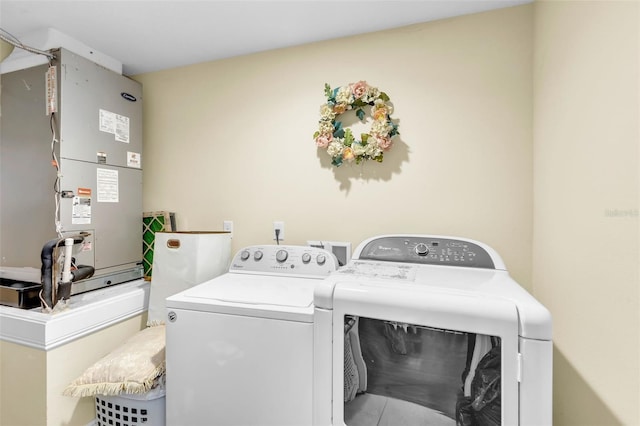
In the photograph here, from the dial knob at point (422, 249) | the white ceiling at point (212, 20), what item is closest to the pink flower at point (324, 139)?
the white ceiling at point (212, 20)

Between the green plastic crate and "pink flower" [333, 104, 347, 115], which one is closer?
"pink flower" [333, 104, 347, 115]

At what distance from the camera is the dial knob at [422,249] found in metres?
1.48

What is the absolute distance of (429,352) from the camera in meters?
0.98

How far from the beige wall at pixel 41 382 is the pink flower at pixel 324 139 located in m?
1.74

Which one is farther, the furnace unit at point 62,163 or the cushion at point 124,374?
the furnace unit at point 62,163

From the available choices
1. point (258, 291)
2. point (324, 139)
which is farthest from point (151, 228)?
point (324, 139)

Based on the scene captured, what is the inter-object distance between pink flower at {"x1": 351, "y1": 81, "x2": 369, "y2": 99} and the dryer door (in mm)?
1232

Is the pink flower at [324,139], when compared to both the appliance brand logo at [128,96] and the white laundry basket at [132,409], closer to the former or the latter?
the appliance brand logo at [128,96]

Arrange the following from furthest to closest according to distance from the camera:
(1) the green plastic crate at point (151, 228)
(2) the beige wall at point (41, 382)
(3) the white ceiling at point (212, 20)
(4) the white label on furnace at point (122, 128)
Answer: (1) the green plastic crate at point (151, 228) < (4) the white label on furnace at point (122, 128) < (3) the white ceiling at point (212, 20) < (2) the beige wall at point (41, 382)

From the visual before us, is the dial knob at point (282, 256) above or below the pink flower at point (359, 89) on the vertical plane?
below

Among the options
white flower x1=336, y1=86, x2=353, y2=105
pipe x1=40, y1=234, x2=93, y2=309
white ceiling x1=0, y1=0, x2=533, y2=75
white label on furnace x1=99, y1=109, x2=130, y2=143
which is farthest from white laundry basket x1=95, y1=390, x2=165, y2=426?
white ceiling x1=0, y1=0, x2=533, y2=75

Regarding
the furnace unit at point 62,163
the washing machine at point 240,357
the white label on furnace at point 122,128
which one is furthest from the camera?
the white label on furnace at point 122,128

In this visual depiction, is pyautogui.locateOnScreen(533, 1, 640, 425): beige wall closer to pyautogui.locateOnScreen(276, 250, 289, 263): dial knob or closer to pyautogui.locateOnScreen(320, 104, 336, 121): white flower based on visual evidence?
pyautogui.locateOnScreen(320, 104, 336, 121): white flower

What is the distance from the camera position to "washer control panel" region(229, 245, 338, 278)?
1.65 m
